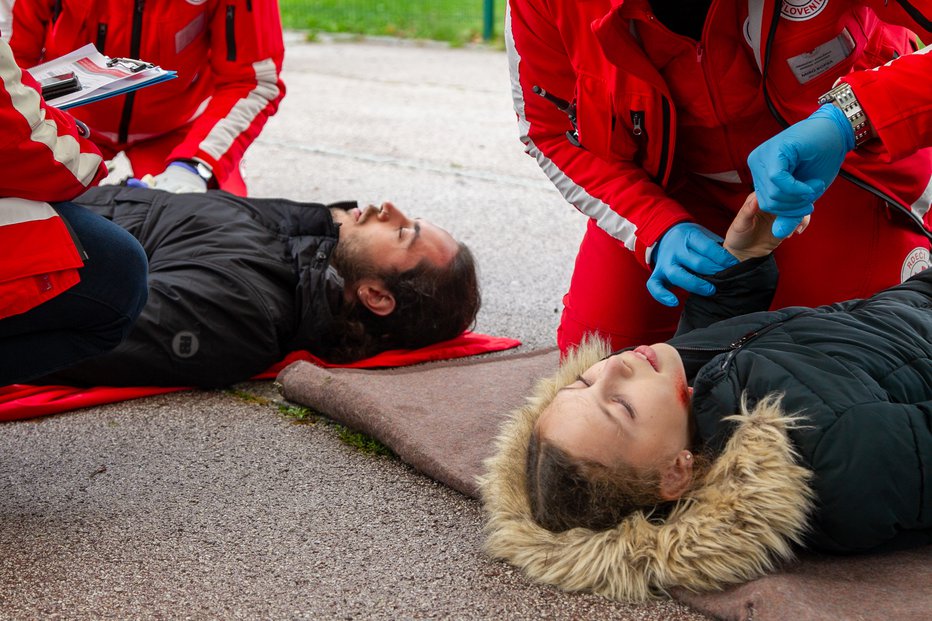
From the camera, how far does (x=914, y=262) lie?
A: 8.91 feet

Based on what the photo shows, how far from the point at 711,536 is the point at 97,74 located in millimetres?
1669

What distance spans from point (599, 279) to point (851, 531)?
116 centimetres

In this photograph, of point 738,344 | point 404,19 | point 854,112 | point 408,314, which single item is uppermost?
Result: point 854,112

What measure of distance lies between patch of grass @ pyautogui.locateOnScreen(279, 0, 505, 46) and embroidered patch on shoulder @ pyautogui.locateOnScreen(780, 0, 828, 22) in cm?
717

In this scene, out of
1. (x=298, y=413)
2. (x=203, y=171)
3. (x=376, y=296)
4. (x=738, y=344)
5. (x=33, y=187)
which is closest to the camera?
(x=33, y=187)

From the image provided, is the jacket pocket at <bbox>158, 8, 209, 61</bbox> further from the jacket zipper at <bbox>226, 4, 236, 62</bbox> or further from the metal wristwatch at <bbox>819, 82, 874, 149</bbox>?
the metal wristwatch at <bbox>819, 82, 874, 149</bbox>

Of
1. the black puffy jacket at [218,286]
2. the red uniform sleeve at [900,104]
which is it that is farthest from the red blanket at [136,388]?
the red uniform sleeve at [900,104]

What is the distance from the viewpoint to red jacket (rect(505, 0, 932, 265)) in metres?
2.31

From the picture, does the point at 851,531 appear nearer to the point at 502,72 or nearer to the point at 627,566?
the point at 627,566

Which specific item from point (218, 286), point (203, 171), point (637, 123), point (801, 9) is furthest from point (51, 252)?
point (203, 171)

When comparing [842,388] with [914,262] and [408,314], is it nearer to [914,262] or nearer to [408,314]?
[914,262]

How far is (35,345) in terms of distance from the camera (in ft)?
7.11

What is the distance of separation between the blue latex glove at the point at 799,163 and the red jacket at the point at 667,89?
0.09 m

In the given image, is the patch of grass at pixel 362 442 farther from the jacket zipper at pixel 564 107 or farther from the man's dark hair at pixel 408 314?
the jacket zipper at pixel 564 107
